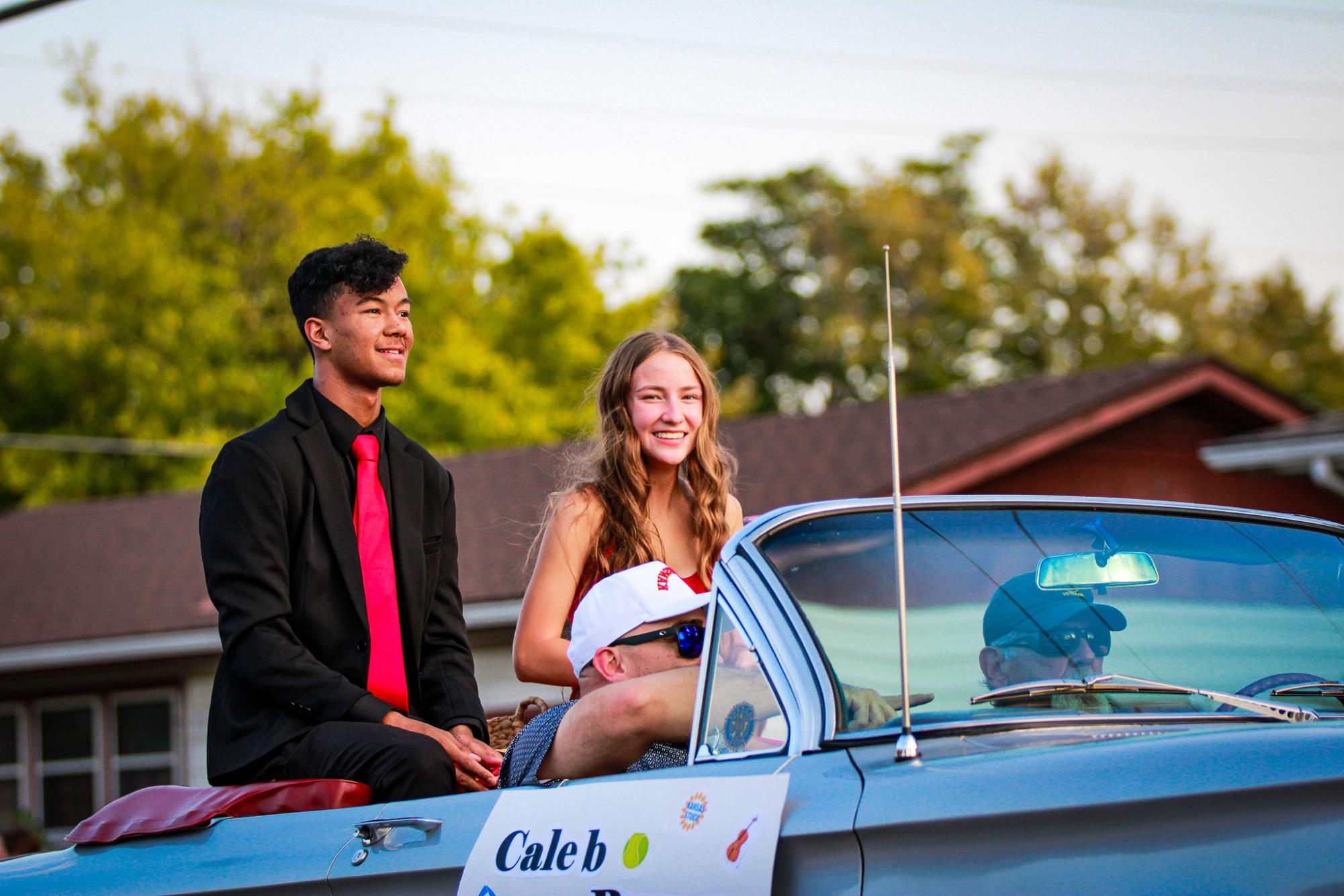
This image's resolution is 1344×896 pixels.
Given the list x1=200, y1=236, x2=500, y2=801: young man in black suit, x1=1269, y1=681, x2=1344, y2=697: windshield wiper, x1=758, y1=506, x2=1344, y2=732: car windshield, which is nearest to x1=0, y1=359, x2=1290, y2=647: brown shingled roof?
x1=200, y1=236, x2=500, y2=801: young man in black suit

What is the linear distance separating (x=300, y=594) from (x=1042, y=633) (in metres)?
1.87

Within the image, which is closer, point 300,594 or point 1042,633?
point 1042,633

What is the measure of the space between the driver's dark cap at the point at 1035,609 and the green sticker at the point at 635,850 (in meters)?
0.72

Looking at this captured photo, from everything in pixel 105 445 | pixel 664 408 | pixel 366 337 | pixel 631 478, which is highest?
pixel 105 445

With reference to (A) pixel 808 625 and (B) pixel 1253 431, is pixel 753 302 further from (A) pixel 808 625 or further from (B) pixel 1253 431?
(A) pixel 808 625

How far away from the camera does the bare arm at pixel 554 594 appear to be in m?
3.78

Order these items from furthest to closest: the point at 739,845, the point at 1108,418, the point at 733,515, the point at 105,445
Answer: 1. the point at 105,445
2. the point at 1108,418
3. the point at 733,515
4. the point at 739,845

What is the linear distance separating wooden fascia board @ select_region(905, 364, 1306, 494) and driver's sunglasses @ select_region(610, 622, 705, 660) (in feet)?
34.9

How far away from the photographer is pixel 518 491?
17.3 metres

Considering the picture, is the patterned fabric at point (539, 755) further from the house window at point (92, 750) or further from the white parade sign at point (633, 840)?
the house window at point (92, 750)

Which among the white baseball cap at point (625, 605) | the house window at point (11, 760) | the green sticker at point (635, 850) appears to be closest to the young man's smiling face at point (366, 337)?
the white baseball cap at point (625, 605)

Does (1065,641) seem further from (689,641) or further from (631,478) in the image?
(631,478)

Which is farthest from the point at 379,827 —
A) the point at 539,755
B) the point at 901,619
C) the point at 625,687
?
the point at 901,619

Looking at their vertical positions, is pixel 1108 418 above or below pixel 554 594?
above
